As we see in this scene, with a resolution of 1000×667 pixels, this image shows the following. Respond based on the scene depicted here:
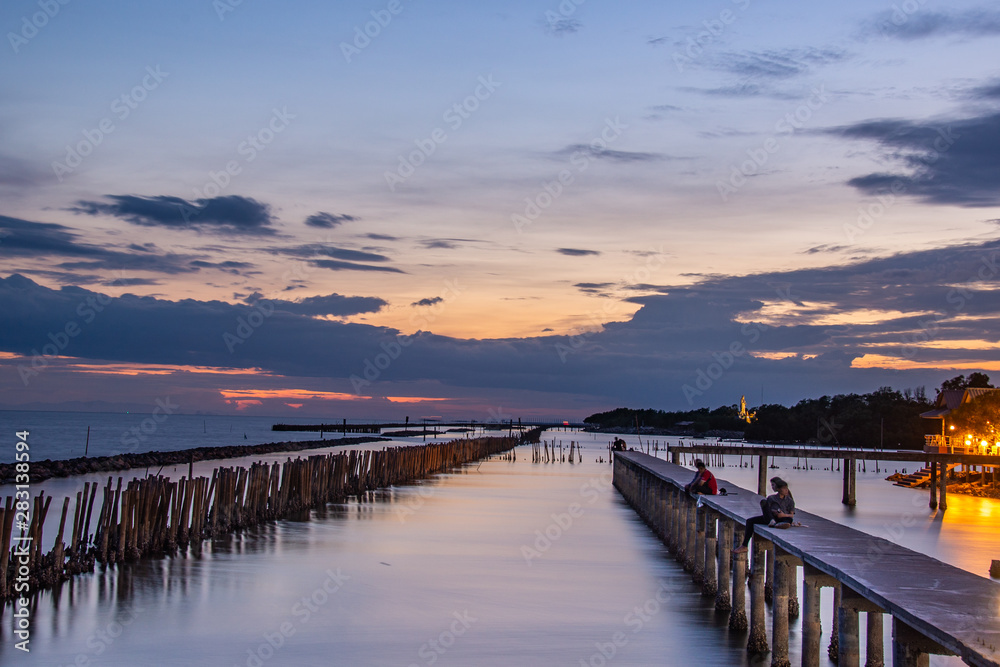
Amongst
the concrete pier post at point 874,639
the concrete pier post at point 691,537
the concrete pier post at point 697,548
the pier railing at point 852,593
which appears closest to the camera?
the pier railing at point 852,593

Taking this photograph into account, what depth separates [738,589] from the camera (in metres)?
13.5

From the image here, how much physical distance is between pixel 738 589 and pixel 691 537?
5.92 m

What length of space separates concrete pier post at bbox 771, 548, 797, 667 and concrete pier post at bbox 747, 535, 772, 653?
0.95 m

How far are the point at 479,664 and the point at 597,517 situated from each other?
734 inches

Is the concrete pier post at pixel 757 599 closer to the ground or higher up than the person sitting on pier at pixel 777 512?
closer to the ground

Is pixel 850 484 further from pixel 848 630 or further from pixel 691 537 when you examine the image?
pixel 848 630

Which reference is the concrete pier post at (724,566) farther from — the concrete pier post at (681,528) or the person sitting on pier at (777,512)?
the concrete pier post at (681,528)

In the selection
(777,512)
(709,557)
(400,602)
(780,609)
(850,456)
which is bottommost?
(400,602)

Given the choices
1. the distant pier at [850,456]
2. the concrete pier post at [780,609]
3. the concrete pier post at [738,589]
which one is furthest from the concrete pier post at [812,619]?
the distant pier at [850,456]

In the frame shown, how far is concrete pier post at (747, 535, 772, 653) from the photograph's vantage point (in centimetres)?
1235

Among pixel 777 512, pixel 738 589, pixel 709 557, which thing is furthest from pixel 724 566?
pixel 777 512

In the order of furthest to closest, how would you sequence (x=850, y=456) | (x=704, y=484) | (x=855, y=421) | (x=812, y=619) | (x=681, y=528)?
1. (x=855, y=421)
2. (x=850, y=456)
3. (x=681, y=528)
4. (x=704, y=484)
5. (x=812, y=619)

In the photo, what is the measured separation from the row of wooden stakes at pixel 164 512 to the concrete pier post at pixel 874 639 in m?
11.0

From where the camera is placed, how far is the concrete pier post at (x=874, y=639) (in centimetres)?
912
